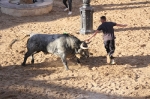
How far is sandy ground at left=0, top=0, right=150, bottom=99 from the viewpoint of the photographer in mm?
7582

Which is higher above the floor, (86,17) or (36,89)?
(86,17)

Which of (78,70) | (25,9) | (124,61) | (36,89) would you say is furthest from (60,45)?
(25,9)

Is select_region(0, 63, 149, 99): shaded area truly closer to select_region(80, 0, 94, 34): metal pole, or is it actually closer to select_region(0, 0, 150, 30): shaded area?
select_region(80, 0, 94, 34): metal pole

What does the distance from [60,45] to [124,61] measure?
2.17 meters

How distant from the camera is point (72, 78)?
8.31 meters

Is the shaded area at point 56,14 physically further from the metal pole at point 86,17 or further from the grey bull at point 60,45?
the grey bull at point 60,45

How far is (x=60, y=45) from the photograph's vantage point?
8.80m

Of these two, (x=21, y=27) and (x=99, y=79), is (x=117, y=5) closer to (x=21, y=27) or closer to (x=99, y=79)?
(x=21, y=27)

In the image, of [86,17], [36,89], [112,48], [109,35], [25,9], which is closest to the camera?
[36,89]

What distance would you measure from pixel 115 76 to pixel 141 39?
339cm

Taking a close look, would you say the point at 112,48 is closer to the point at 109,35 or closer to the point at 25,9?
the point at 109,35

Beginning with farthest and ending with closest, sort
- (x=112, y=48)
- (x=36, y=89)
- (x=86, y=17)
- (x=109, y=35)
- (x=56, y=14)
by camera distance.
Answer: (x=56, y=14) < (x=86, y=17) < (x=112, y=48) < (x=109, y=35) < (x=36, y=89)

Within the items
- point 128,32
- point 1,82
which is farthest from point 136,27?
point 1,82

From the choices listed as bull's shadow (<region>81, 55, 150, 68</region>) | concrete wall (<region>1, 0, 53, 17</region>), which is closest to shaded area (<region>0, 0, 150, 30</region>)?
concrete wall (<region>1, 0, 53, 17</region>)
